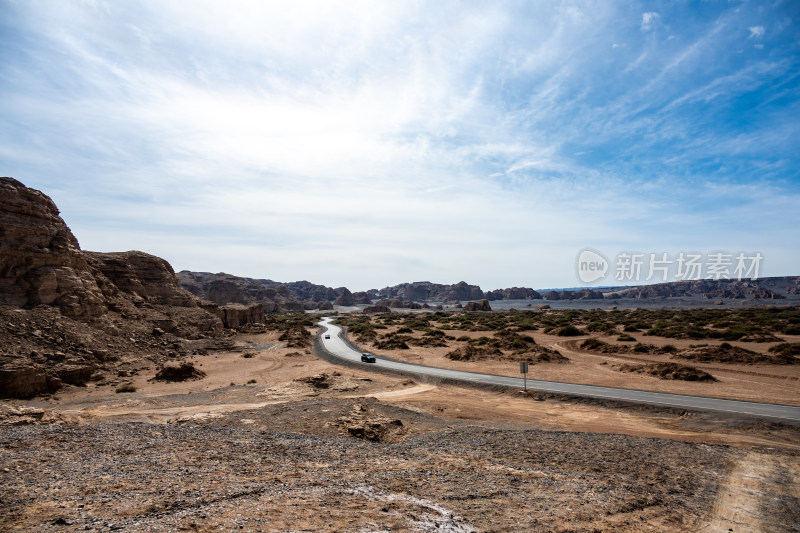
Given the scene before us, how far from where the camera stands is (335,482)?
904 centimetres

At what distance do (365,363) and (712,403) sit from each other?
2690 centimetres

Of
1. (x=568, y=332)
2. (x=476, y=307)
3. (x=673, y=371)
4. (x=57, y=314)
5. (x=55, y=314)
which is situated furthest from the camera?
(x=476, y=307)

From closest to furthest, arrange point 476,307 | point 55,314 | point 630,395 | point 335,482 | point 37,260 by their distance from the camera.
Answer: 1. point 335,482
2. point 630,395
3. point 55,314
4. point 37,260
5. point 476,307

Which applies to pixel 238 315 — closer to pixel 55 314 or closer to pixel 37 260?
pixel 37 260

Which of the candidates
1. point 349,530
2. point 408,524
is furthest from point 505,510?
point 349,530

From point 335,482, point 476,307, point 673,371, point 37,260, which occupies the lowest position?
point 335,482

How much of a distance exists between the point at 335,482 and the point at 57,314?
118 feet

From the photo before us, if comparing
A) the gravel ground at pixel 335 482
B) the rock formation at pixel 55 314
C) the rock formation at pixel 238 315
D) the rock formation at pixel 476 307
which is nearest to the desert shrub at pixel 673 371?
the gravel ground at pixel 335 482

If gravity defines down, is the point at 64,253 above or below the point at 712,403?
above

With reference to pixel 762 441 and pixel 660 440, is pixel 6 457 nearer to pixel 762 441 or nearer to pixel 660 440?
pixel 660 440

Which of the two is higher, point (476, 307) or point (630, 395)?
point (476, 307)

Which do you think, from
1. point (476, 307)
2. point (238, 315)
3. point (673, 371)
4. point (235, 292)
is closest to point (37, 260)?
point (238, 315)

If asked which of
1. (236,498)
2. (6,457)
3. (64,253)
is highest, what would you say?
(64,253)

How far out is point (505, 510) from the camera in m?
8.18
